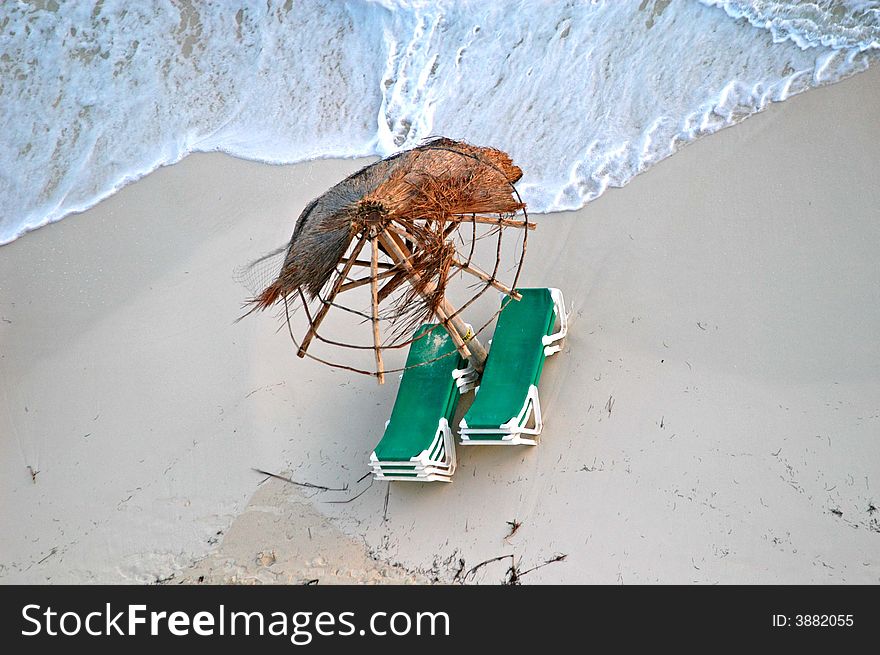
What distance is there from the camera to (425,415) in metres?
6.16

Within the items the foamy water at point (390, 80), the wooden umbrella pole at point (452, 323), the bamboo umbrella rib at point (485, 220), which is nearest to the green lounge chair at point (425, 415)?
the wooden umbrella pole at point (452, 323)

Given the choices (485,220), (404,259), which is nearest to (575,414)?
(485,220)

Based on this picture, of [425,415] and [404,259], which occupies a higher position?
[404,259]

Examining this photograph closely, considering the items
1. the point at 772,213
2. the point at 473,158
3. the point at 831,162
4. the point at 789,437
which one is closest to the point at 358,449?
the point at 473,158

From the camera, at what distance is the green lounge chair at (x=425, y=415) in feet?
19.4

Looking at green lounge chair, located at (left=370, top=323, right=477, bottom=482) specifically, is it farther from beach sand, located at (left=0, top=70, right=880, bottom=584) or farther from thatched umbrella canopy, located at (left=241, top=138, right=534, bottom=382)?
thatched umbrella canopy, located at (left=241, top=138, right=534, bottom=382)

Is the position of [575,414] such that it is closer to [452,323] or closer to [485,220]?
[452,323]

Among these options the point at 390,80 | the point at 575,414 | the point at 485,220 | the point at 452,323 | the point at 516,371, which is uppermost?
the point at 485,220

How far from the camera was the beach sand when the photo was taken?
17.9 feet

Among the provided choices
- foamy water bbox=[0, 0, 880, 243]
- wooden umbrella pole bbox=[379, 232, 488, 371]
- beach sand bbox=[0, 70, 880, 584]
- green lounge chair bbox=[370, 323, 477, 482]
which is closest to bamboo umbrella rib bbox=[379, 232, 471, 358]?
wooden umbrella pole bbox=[379, 232, 488, 371]

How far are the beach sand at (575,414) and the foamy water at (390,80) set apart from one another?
0.57 metres

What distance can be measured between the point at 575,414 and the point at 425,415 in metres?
0.94

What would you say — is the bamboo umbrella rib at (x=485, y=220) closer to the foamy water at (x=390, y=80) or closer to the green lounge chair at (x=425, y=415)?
the green lounge chair at (x=425, y=415)

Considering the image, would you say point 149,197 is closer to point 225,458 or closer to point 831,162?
point 225,458
